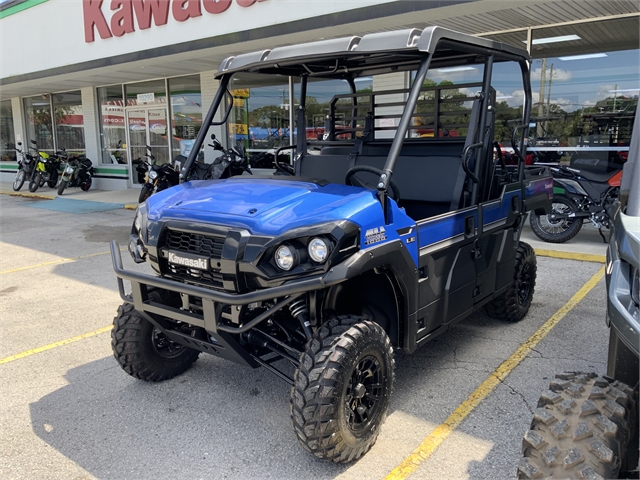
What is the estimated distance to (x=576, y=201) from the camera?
7367mm

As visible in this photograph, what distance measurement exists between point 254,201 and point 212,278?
1.50ft

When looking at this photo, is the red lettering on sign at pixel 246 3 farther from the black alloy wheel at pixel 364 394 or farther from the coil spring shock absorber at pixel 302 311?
the black alloy wheel at pixel 364 394

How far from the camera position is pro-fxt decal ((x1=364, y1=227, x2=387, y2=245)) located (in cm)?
269

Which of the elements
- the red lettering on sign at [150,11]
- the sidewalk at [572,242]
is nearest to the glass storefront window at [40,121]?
the sidewalk at [572,242]

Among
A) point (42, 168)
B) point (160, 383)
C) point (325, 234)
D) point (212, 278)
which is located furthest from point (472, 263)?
point (42, 168)

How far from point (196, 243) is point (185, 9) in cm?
844

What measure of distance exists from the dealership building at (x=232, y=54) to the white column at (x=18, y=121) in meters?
0.67

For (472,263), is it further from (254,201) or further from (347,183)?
(254,201)

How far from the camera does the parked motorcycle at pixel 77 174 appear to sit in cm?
1495

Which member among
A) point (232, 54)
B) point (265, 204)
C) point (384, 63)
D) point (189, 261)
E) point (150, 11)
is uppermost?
point (150, 11)

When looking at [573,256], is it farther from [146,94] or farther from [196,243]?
[146,94]

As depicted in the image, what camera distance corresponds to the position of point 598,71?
8305 millimetres

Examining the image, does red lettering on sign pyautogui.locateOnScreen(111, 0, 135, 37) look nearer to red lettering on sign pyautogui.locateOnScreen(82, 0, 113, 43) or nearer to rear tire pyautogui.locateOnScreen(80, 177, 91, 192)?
red lettering on sign pyautogui.locateOnScreen(82, 0, 113, 43)

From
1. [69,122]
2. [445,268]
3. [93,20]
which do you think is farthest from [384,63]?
[69,122]
